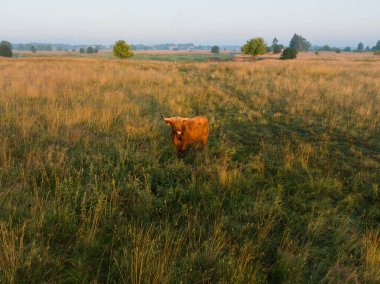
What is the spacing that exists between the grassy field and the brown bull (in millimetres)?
273

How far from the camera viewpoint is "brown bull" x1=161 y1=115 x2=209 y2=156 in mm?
4734

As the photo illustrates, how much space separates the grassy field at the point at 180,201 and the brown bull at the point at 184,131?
27cm

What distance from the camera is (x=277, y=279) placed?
2.28 metres

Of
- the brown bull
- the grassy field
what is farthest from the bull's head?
the grassy field

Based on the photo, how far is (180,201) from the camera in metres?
3.30

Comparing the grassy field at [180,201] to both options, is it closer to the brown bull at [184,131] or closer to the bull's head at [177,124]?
the brown bull at [184,131]

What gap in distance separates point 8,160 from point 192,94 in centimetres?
827

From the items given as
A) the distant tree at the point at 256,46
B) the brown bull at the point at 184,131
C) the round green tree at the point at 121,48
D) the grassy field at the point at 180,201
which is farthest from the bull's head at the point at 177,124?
the distant tree at the point at 256,46

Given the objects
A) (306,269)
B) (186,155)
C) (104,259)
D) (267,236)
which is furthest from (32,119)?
(306,269)

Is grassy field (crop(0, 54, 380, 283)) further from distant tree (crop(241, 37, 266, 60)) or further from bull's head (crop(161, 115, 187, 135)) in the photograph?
distant tree (crop(241, 37, 266, 60))

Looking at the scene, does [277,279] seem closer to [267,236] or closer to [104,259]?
[267,236]

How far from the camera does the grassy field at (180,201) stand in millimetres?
2215

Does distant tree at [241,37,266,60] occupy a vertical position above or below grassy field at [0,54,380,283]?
above

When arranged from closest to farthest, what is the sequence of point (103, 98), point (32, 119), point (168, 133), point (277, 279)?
1. point (277, 279)
2. point (32, 119)
3. point (168, 133)
4. point (103, 98)
